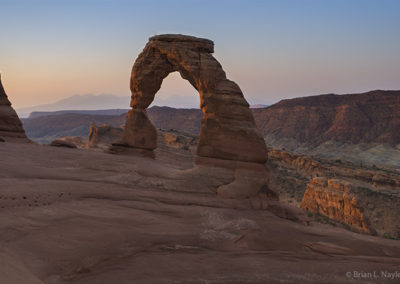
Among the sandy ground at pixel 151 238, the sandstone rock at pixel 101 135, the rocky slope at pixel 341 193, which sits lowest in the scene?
the rocky slope at pixel 341 193

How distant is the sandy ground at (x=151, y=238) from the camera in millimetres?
4711

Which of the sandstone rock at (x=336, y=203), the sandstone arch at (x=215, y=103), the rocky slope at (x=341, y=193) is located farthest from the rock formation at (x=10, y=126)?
the sandstone rock at (x=336, y=203)

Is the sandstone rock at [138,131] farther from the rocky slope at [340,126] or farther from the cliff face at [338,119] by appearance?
the cliff face at [338,119]

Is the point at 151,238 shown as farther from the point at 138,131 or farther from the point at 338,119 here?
the point at 338,119

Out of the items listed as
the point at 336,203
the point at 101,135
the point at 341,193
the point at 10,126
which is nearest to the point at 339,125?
the point at 341,193

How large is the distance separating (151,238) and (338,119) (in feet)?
254

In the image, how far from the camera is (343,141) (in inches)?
2633

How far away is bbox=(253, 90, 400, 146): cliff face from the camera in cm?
6700

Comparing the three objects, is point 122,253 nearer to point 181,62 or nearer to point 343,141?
point 181,62

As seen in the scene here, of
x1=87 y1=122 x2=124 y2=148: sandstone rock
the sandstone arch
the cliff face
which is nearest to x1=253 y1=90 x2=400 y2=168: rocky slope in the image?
the cliff face

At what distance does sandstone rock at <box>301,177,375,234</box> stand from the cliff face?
178ft

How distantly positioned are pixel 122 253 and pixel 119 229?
2.48 feet

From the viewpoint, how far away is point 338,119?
2886 inches

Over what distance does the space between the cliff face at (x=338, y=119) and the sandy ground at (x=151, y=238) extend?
67.2 metres
